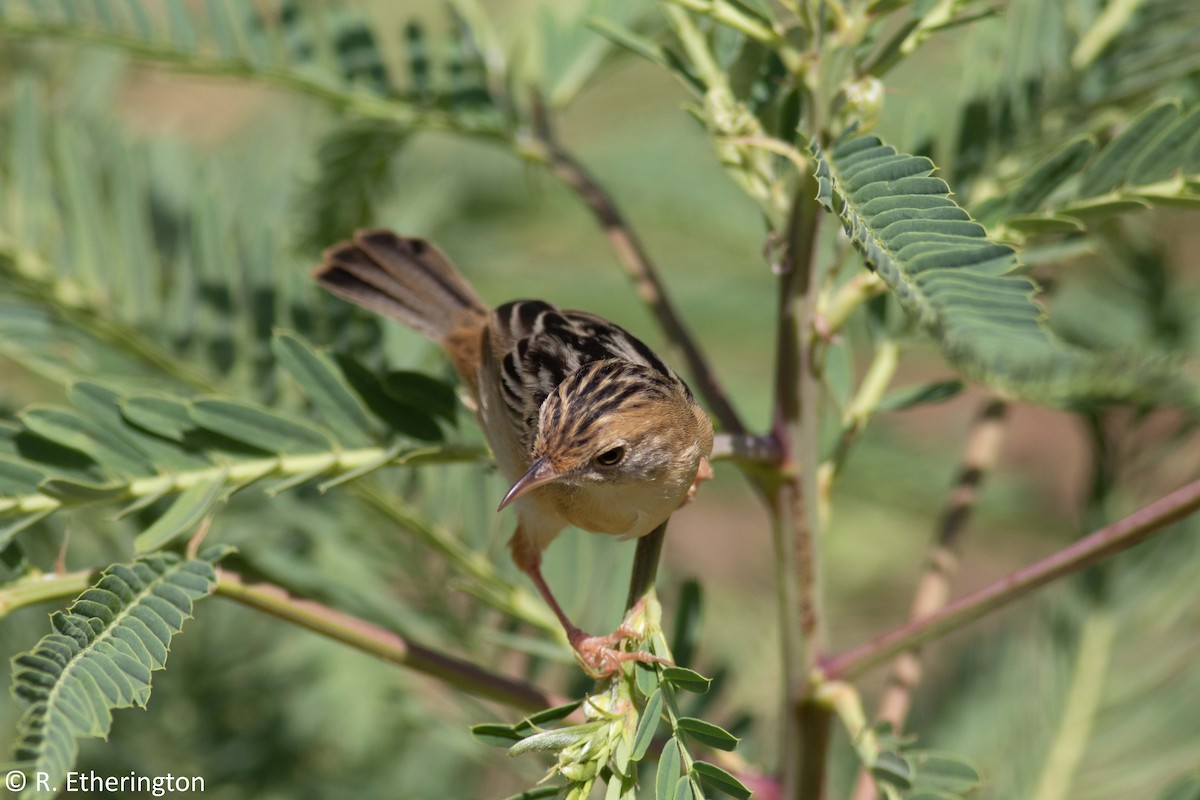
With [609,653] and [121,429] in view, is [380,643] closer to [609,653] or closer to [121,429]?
[609,653]

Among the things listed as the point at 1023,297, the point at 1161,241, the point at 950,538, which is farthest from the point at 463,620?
the point at 1161,241

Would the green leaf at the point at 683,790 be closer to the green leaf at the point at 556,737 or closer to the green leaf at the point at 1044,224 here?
the green leaf at the point at 556,737

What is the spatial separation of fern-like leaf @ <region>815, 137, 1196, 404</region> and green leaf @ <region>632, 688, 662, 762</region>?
597 mm

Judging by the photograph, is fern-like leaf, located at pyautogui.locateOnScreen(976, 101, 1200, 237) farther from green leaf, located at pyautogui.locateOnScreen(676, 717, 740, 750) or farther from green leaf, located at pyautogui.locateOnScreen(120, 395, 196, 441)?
green leaf, located at pyautogui.locateOnScreen(120, 395, 196, 441)

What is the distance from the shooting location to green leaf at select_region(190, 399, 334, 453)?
192 centimetres

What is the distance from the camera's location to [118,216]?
2656 millimetres

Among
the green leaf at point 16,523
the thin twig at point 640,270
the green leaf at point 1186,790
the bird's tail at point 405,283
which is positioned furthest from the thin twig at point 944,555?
the green leaf at point 16,523

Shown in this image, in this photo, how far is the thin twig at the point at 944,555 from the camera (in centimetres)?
231

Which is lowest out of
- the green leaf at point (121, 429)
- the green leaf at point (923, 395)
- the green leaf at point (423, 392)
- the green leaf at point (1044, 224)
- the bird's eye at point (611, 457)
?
the green leaf at point (121, 429)

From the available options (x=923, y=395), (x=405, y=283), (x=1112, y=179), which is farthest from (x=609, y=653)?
(x=405, y=283)

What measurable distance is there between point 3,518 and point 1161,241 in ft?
9.34

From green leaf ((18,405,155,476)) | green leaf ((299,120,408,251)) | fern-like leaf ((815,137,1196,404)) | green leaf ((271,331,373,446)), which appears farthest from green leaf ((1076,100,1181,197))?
green leaf ((18,405,155,476))

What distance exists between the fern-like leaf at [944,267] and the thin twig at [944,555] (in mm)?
845

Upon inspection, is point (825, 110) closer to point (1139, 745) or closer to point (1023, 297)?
point (1023, 297)
